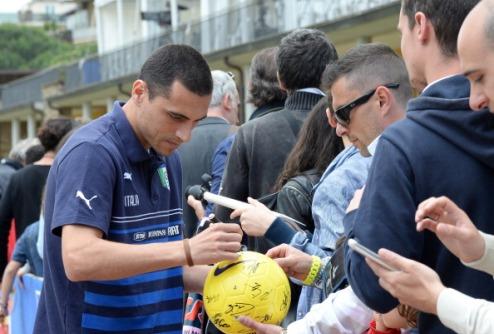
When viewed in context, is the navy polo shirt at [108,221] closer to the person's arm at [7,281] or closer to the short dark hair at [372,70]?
the short dark hair at [372,70]

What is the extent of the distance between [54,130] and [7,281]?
156 centimetres

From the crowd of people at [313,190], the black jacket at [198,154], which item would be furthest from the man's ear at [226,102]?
the crowd of people at [313,190]

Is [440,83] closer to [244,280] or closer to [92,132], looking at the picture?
[244,280]

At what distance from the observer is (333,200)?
425 cm

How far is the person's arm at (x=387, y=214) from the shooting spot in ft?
9.64

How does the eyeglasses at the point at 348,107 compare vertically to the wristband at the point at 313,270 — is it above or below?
above

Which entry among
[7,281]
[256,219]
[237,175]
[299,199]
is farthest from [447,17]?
[7,281]

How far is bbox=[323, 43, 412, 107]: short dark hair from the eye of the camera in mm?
4195

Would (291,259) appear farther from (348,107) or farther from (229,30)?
(229,30)

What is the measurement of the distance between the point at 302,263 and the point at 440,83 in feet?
4.20

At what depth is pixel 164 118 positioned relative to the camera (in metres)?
4.37

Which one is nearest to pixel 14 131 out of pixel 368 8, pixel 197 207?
pixel 368 8

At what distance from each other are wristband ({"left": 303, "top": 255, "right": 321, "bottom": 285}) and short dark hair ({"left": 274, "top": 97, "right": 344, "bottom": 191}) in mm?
886

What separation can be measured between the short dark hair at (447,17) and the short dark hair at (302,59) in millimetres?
2593
